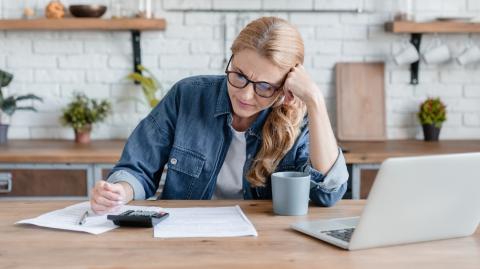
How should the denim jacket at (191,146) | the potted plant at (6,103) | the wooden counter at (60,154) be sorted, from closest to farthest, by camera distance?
the denim jacket at (191,146), the wooden counter at (60,154), the potted plant at (6,103)

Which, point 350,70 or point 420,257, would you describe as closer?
point 420,257

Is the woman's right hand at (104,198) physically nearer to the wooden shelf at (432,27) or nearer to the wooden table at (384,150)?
the wooden table at (384,150)

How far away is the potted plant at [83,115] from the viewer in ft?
11.0

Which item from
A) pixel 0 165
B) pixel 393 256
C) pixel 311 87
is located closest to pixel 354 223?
pixel 393 256

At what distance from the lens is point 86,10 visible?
131 inches

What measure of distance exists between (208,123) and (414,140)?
1.82 m

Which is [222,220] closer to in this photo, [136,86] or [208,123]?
[208,123]

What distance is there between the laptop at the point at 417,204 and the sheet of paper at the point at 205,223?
160 mm

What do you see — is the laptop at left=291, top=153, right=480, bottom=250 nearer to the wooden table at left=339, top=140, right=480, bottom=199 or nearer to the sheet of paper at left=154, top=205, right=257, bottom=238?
the sheet of paper at left=154, top=205, right=257, bottom=238

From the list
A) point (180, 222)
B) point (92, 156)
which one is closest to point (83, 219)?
point (180, 222)

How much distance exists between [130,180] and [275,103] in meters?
0.48

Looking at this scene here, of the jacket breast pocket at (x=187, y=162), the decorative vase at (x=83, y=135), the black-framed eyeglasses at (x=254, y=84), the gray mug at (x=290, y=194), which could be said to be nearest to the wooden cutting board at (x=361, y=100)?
the decorative vase at (x=83, y=135)

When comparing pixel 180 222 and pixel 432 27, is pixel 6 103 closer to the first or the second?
pixel 180 222

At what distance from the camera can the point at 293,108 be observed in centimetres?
197
